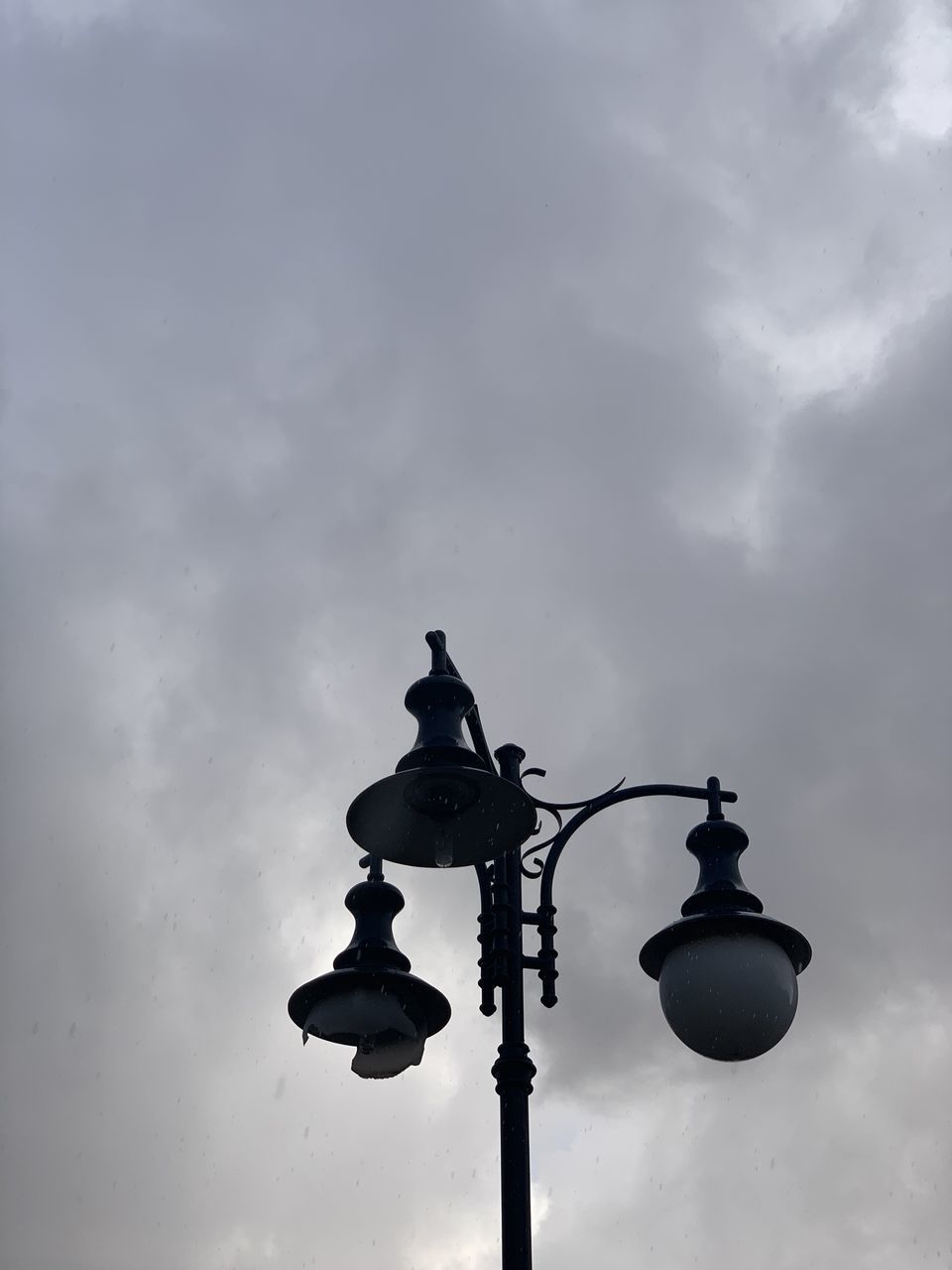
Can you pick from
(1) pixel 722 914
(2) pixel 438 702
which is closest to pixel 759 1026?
(1) pixel 722 914

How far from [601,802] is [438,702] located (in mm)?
1264

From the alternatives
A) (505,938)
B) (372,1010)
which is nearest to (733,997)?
(505,938)

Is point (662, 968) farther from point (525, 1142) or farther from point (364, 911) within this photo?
point (364, 911)

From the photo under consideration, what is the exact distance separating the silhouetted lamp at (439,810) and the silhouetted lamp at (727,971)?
1.01 metres

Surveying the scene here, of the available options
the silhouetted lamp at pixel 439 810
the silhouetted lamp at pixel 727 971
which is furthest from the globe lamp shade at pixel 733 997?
the silhouetted lamp at pixel 439 810

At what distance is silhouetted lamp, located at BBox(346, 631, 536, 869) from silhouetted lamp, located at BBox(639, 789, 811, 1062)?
1.01 meters

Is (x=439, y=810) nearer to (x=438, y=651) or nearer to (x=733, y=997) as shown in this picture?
(x=438, y=651)

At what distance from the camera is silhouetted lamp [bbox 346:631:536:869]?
7039mm

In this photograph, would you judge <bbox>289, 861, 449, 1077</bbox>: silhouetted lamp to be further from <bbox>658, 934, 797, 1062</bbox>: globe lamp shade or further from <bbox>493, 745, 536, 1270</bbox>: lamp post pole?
<bbox>658, 934, 797, 1062</bbox>: globe lamp shade

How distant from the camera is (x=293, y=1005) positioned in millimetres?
7984

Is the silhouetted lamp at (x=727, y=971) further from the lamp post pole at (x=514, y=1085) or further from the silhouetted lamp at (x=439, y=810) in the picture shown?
the silhouetted lamp at (x=439, y=810)

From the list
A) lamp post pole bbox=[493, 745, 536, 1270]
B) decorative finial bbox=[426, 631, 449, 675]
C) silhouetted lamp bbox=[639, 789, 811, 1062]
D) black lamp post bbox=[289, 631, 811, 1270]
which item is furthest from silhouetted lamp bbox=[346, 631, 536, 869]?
silhouetted lamp bbox=[639, 789, 811, 1062]

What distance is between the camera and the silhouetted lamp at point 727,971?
22.7 feet

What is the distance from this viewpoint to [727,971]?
23.0ft
